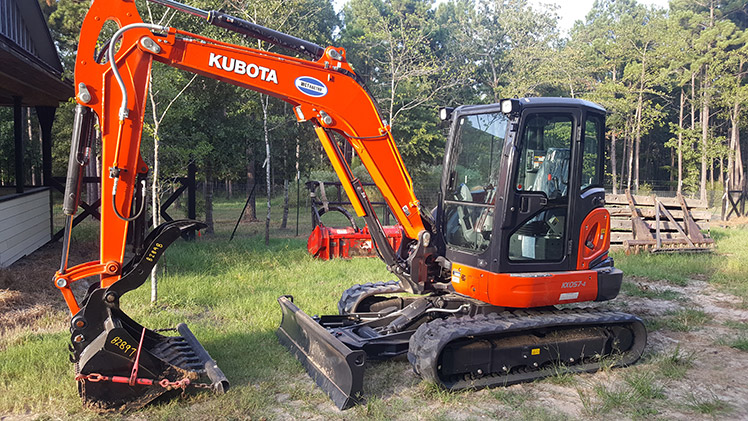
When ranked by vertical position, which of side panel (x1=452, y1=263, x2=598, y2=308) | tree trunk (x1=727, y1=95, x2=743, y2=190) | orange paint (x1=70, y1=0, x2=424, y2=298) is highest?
tree trunk (x1=727, y1=95, x2=743, y2=190)

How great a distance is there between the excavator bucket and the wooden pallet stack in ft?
34.4

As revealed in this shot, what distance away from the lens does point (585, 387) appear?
5176mm

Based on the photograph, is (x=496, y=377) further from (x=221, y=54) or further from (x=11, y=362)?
(x=11, y=362)

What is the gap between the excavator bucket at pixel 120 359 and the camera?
13.8 feet

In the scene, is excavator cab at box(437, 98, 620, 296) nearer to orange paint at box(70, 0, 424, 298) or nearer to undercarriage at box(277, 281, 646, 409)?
undercarriage at box(277, 281, 646, 409)

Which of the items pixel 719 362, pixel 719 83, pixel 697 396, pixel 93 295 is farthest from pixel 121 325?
pixel 719 83

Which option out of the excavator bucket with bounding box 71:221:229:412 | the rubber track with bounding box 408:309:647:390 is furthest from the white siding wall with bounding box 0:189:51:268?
the rubber track with bounding box 408:309:647:390

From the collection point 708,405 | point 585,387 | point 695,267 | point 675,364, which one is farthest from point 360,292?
point 695,267

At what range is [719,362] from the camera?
19.4 ft

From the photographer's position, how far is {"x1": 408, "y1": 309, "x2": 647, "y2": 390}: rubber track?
485 centimetres

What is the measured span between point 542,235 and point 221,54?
11.1 feet

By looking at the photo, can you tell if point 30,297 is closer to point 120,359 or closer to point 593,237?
point 120,359

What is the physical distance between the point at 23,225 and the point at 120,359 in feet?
27.2

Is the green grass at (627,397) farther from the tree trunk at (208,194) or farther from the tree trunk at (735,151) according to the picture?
the tree trunk at (735,151)
